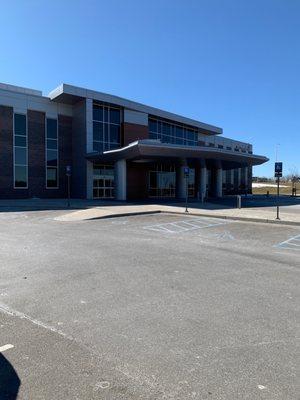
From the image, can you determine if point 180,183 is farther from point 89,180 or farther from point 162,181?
point 89,180

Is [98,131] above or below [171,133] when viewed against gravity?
below

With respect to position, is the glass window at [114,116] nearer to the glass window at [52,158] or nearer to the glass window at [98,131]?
the glass window at [98,131]

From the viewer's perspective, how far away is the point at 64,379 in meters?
3.46

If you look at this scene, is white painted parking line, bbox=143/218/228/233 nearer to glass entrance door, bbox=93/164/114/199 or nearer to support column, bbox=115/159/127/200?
support column, bbox=115/159/127/200

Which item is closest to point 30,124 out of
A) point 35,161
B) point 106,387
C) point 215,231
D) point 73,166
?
point 35,161

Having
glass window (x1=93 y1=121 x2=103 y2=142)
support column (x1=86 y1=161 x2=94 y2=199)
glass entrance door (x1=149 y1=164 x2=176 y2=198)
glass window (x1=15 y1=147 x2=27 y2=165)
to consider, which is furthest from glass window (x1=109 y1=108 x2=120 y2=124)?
glass window (x1=15 y1=147 x2=27 y2=165)

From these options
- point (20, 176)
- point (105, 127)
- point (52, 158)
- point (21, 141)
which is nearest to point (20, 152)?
point (21, 141)

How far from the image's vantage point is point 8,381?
11.3ft

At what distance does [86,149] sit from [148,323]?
33.1m

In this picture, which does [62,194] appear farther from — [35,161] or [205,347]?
[205,347]

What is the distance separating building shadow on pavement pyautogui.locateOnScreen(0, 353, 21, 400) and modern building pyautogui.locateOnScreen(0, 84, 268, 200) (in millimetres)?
27126

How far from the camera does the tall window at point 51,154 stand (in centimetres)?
3766

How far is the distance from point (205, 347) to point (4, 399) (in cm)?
208

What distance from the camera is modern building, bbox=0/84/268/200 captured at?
114ft
